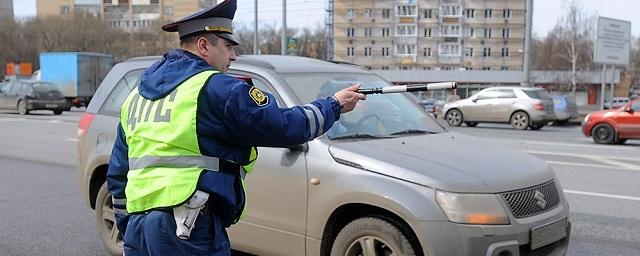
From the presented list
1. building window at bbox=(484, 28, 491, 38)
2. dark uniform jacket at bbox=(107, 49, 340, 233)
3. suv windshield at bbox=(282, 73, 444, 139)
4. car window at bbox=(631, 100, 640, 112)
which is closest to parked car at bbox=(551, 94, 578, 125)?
car window at bbox=(631, 100, 640, 112)

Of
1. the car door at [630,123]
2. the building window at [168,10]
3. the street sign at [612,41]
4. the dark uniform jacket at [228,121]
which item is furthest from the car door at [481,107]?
the building window at [168,10]

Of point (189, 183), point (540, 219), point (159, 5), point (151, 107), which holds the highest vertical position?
point (159, 5)

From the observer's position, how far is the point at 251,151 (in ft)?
8.24

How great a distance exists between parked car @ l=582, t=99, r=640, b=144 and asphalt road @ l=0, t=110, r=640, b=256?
1.52 meters

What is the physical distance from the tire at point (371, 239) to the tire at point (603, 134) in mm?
13820

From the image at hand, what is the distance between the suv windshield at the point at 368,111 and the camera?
434 cm

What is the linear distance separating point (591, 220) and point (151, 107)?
18.1 feet

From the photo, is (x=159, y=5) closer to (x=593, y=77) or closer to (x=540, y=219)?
(x=593, y=77)

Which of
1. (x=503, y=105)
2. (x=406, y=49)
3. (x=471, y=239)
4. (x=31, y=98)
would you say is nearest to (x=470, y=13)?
(x=406, y=49)

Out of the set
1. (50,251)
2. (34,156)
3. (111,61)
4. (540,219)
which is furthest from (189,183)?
(111,61)

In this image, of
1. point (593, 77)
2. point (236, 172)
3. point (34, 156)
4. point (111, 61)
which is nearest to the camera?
point (236, 172)

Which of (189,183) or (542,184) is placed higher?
(189,183)

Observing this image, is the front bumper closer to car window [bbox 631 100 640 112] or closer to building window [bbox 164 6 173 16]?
car window [bbox 631 100 640 112]

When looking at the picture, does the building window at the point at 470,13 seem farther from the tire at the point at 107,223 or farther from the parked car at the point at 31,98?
the tire at the point at 107,223
